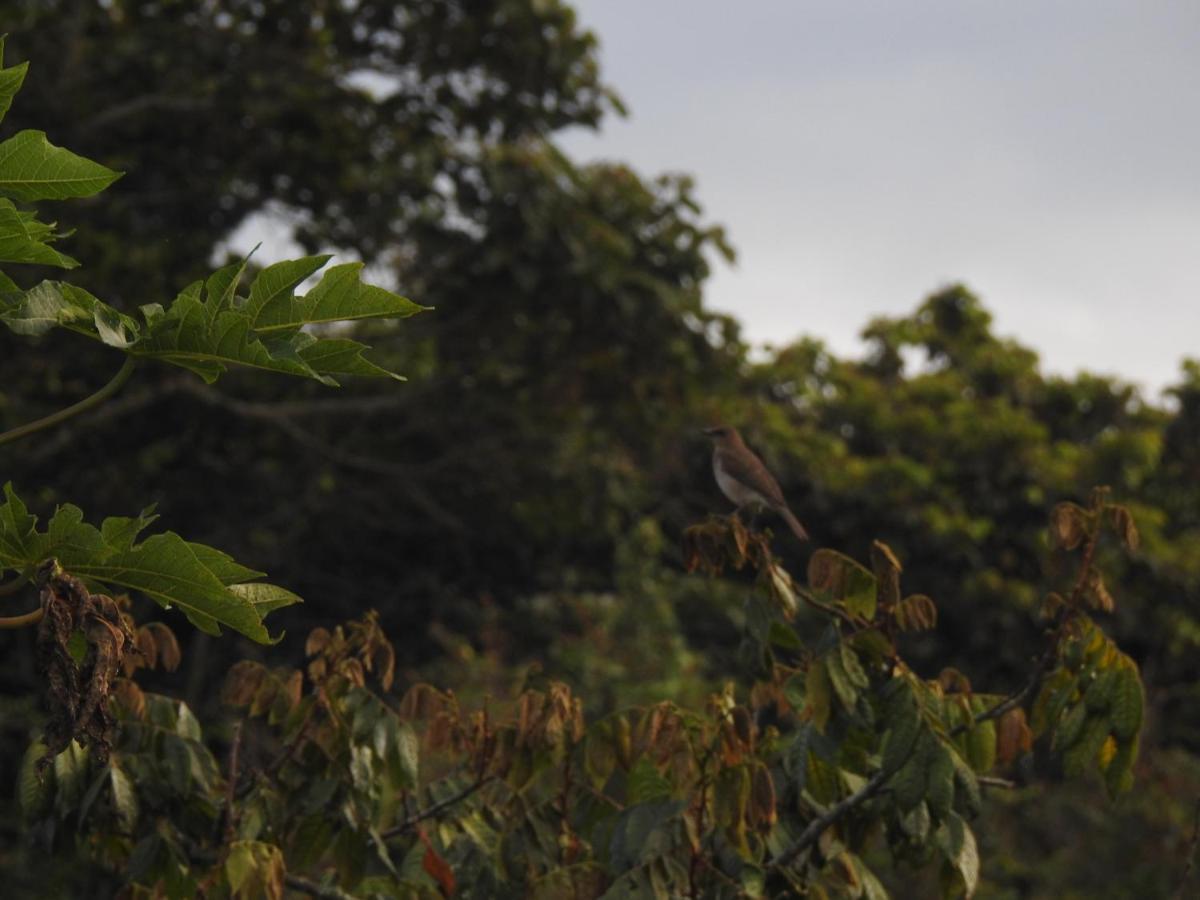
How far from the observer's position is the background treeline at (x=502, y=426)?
893 cm

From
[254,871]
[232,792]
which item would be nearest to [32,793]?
[232,792]

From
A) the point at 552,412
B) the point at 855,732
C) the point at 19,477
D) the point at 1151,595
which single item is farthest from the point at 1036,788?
the point at 855,732

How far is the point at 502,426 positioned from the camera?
10781 millimetres

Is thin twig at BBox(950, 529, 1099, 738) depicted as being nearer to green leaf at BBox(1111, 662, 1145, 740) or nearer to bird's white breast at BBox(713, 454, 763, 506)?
green leaf at BBox(1111, 662, 1145, 740)

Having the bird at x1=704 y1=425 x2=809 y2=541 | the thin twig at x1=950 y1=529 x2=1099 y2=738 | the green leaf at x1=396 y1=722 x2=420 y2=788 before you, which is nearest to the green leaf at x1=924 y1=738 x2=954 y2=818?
the thin twig at x1=950 y1=529 x2=1099 y2=738

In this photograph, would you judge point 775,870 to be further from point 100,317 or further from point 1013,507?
point 1013,507

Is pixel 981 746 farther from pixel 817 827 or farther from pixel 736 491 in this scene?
pixel 736 491

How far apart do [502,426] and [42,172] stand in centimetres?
910

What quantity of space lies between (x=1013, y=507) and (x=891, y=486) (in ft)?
4.15

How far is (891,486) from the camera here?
14.2 meters

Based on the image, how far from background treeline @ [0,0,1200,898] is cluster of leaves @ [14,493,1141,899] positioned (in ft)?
18.6

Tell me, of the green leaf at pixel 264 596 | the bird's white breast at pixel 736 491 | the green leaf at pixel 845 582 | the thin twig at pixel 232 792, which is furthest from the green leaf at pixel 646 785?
the bird's white breast at pixel 736 491

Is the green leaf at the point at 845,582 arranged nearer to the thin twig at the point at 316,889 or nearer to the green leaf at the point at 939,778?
the green leaf at the point at 939,778

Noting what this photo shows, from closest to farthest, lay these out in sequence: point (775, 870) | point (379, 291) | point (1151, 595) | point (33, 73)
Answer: point (379, 291) → point (775, 870) → point (33, 73) → point (1151, 595)
